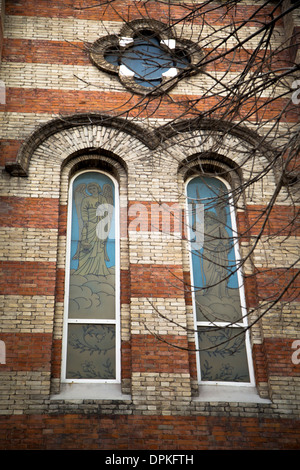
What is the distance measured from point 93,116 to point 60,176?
118cm

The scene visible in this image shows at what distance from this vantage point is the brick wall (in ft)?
24.3

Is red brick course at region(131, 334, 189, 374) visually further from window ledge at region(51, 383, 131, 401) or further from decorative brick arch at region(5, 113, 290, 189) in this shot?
decorative brick arch at region(5, 113, 290, 189)

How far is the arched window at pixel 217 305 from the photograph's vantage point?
827 cm

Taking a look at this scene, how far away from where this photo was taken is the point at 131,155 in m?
9.54

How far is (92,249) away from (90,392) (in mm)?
2199

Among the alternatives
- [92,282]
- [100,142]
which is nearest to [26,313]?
[92,282]

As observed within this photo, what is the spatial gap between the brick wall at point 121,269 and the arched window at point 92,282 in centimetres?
17

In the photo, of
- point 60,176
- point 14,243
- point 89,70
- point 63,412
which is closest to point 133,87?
point 89,70

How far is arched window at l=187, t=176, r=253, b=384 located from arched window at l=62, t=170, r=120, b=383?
1207 millimetres

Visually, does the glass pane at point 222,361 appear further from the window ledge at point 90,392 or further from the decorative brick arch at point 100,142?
the decorative brick arch at point 100,142

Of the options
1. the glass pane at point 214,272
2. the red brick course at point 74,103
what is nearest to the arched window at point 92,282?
the red brick course at point 74,103

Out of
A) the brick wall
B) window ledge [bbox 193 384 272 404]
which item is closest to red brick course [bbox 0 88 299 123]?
the brick wall
